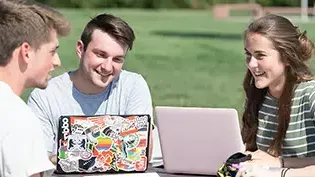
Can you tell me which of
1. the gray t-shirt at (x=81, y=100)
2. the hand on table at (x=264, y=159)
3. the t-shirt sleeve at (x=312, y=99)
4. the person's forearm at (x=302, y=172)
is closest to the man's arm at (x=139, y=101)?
the gray t-shirt at (x=81, y=100)

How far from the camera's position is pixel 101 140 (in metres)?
2.99

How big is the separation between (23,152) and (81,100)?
160 centimetres

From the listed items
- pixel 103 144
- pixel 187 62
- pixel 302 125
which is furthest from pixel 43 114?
pixel 187 62

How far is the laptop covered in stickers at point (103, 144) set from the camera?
118 inches

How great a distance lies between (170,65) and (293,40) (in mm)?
13313

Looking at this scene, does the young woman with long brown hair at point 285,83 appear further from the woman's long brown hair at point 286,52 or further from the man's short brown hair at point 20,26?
the man's short brown hair at point 20,26

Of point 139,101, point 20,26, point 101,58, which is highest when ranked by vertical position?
point 20,26

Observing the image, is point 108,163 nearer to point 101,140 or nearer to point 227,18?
point 101,140

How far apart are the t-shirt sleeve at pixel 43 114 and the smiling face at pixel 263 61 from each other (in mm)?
984

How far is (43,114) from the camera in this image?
3498 millimetres

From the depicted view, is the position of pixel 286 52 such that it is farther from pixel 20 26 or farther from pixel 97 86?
pixel 20 26

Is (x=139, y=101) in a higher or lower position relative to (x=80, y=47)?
lower


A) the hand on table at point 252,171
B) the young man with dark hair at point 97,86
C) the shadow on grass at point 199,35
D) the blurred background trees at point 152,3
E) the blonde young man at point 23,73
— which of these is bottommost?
the blurred background trees at point 152,3

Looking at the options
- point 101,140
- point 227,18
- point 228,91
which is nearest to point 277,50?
point 101,140
